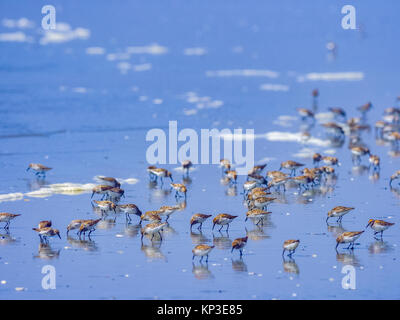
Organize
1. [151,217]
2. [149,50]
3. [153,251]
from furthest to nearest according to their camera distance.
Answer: [149,50], [151,217], [153,251]

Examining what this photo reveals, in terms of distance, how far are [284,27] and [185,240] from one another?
6002 centimetres

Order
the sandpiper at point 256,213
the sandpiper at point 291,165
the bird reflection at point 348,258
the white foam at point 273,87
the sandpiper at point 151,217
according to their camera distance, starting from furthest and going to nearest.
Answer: the white foam at point 273,87 → the sandpiper at point 291,165 → the sandpiper at point 256,213 → the sandpiper at point 151,217 → the bird reflection at point 348,258

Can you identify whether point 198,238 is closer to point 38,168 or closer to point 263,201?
point 263,201

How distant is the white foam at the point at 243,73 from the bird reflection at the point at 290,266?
3213cm

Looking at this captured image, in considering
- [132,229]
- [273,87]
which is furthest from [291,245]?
[273,87]

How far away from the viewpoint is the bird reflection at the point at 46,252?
696 inches

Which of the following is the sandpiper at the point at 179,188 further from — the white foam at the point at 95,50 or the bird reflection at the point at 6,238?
the white foam at the point at 95,50

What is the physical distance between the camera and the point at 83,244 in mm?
18625

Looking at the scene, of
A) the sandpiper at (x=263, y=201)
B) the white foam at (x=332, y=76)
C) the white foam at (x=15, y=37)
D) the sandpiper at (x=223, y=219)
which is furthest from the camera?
the white foam at (x=15, y=37)

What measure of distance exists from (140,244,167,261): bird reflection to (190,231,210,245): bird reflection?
81cm

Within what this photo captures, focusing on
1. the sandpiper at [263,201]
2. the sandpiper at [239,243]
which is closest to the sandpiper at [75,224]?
the sandpiper at [239,243]

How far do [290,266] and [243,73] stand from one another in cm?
3353

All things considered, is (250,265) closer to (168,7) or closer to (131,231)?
(131,231)

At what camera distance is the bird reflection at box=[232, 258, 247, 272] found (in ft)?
55.6
